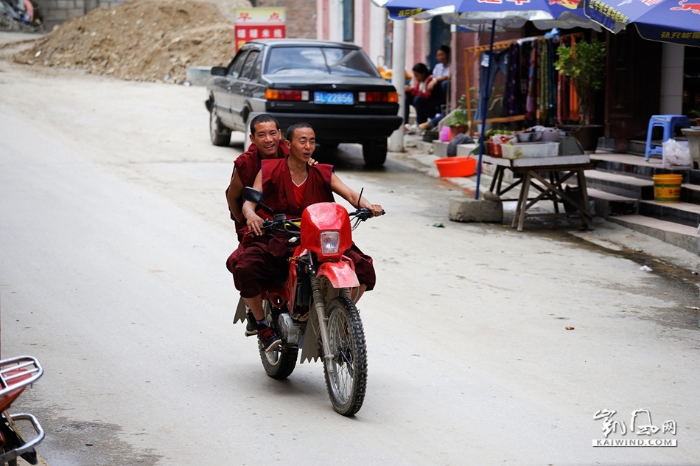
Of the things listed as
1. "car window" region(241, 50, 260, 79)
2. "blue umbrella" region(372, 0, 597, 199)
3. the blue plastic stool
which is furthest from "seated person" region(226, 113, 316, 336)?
"car window" region(241, 50, 260, 79)

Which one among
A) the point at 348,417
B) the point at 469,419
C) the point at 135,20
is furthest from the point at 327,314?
the point at 135,20

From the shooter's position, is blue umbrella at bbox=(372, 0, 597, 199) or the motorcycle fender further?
blue umbrella at bbox=(372, 0, 597, 199)

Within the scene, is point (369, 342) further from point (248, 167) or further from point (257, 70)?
point (257, 70)

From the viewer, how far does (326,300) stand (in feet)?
16.9

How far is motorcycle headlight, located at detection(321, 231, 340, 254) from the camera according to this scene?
16.2 feet

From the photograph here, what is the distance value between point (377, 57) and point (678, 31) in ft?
54.6

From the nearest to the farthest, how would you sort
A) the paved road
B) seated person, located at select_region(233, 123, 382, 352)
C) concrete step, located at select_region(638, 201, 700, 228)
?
1. the paved road
2. seated person, located at select_region(233, 123, 382, 352)
3. concrete step, located at select_region(638, 201, 700, 228)

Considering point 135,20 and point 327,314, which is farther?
point 135,20

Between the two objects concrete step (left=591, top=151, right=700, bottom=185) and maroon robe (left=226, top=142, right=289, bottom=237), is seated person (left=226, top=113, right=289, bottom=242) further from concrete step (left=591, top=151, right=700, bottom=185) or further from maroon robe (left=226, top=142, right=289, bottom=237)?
concrete step (left=591, top=151, right=700, bottom=185)

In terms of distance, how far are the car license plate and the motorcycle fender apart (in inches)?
361

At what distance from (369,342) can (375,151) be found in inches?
350

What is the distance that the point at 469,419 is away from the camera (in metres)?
4.96

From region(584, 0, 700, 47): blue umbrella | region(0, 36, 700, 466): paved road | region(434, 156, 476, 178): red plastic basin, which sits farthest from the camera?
region(434, 156, 476, 178): red plastic basin

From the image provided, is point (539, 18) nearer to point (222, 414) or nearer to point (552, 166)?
point (552, 166)
